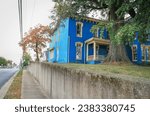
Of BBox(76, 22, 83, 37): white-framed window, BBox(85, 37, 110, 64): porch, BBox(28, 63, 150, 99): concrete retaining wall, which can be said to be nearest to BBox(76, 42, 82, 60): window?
BBox(85, 37, 110, 64): porch

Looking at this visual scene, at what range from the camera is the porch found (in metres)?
24.5

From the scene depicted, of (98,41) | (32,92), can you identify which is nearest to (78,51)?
(98,41)

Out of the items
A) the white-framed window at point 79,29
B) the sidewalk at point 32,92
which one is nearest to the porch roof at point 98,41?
the white-framed window at point 79,29

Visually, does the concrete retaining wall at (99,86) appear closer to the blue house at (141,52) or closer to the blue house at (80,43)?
the blue house at (80,43)

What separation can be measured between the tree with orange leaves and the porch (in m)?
13.9

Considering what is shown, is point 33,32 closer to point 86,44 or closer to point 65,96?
point 86,44

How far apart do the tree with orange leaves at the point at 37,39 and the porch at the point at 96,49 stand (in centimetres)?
1389

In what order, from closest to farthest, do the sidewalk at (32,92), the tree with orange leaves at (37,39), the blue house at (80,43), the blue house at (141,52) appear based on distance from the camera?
1. the sidewalk at (32,92)
2. the blue house at (80,43)
3. the blue house at (141,52)
4. the tree with orange leaves at (37,39)

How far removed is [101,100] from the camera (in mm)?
3996

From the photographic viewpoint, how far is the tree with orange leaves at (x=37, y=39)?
39.3 meters

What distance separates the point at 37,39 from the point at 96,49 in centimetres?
1700

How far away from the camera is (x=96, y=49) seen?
26.4 meters

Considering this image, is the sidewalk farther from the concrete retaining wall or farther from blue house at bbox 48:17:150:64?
blue house at bbox 48:17:150:64

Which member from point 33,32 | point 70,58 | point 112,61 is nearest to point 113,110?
point 112,61
